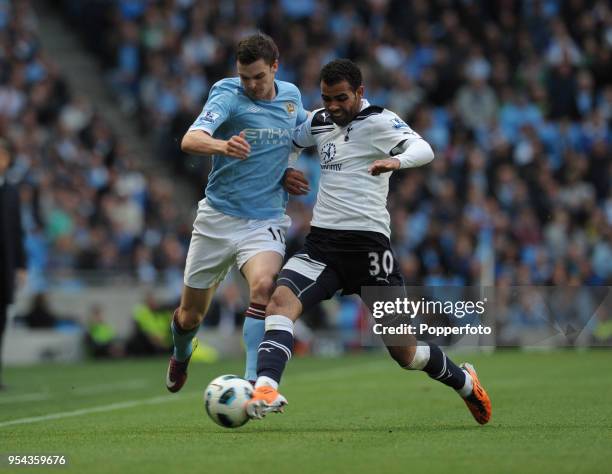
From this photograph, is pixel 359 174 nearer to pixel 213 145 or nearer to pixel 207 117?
pixel 213 145

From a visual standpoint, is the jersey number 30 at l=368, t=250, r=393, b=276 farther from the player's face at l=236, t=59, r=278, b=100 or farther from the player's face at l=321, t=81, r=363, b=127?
the player's face at l=236, t=59, r=278, b=100

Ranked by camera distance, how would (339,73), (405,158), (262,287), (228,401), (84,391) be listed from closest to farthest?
(228,401)
(405,158)
(339,73)
(262,287)
(84,391)

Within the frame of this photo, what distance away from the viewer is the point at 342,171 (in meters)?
8.47

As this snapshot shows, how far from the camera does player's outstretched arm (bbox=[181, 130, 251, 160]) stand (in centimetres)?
806

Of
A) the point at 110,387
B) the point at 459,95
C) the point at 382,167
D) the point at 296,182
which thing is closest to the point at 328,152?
the point at 296,182

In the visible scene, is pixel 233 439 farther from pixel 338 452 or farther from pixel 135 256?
pixel 135 256

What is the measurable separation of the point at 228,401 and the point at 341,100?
2069 millimetres

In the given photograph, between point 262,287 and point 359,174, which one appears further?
point 262,287

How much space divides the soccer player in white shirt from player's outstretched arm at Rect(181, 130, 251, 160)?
2.14ft

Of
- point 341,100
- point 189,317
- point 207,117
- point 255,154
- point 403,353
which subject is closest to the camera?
point 341,100

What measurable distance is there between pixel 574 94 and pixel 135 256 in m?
8.34

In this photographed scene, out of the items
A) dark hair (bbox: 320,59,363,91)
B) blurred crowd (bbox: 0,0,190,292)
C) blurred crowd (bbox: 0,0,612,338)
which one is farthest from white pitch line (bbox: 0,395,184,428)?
blurred crowd (bbox: 0,0,612,338)

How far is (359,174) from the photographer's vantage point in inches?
332

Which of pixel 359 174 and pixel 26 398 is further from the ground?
pixel 359 174
